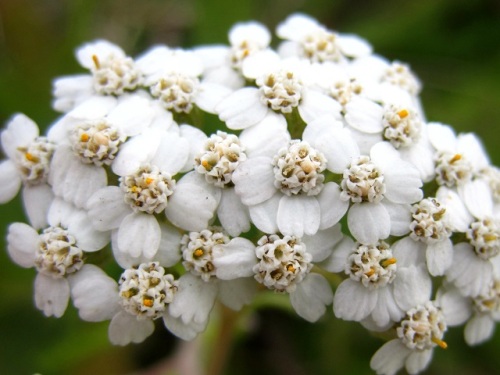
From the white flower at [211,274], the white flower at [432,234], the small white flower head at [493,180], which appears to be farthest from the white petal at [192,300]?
the small white flower head at [493,180]

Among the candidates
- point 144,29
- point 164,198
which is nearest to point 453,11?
point 144,29

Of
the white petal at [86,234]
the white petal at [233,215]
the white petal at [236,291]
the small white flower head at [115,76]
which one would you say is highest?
the small white flower head at [115,76]

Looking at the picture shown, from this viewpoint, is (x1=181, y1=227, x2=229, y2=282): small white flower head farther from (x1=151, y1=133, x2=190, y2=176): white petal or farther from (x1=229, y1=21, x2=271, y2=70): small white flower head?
(x1=229, y1=21, x2=271, y2=70): small white flower head

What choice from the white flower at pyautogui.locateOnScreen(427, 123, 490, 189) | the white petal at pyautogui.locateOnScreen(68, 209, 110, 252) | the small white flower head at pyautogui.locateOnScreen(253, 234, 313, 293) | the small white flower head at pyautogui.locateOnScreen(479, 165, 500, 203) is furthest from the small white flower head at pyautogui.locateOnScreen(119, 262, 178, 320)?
the small white flower head at pyautogui.locateOnScreen(479, 165, 500, 203)

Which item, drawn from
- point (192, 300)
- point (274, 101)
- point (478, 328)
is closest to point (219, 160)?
point (274, 101)

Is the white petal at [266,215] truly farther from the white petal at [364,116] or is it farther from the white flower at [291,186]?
the white petal at [364,116]

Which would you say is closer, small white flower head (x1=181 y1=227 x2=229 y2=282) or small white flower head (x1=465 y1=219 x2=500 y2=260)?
small white flower head (x1=181 y1=227 x2=229 y2=282)
